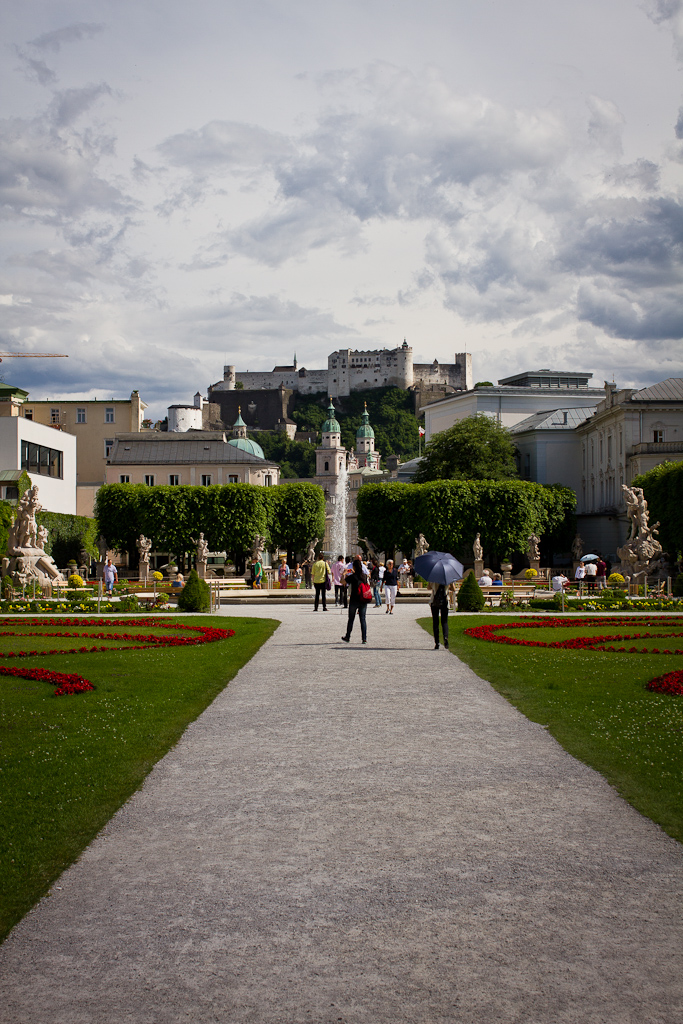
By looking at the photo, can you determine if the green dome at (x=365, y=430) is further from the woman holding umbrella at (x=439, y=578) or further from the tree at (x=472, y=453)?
the woman holding umbrella at (x=439, y=578)

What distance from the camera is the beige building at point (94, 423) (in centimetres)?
8656

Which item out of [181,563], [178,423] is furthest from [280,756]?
[178,423]

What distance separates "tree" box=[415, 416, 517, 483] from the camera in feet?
240

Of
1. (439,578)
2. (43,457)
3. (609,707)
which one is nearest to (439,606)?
(439,578)

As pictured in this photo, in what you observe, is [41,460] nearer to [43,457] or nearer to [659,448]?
[43,457]

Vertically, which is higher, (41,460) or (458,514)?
(41,460)

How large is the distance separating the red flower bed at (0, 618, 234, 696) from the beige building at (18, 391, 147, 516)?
6317 centimetres

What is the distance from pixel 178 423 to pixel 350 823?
483ft

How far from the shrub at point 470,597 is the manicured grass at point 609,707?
1102 centimetres

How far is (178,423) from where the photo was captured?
151 metres

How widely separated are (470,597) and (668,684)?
58.5 feet

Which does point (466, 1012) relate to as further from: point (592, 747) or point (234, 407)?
point (234, 407)

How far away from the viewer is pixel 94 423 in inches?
3462

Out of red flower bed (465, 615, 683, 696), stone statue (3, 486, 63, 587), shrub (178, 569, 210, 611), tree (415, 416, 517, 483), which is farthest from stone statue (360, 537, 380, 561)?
red flower bed (465, 615, 683, 696)
